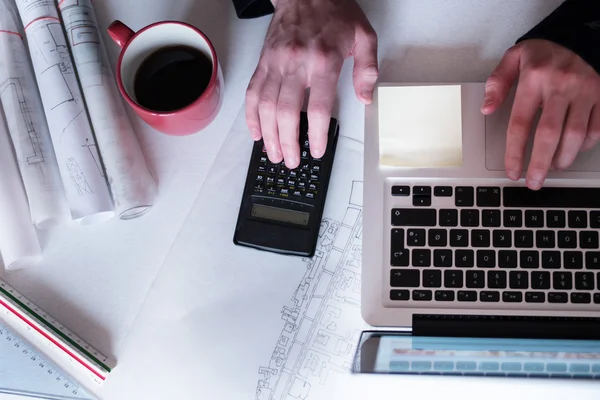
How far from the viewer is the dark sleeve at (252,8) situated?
0.70 meters

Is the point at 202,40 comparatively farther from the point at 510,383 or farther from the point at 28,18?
the point at 510,383

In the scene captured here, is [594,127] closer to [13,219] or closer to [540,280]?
[540,280]

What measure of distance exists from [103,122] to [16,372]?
32cm

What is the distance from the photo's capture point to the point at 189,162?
708 millimetres

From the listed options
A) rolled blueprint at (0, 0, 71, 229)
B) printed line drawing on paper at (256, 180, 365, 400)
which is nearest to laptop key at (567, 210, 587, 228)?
printed line drawing on paper at (256, 180, 365, 400)

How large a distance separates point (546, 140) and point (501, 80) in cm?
8

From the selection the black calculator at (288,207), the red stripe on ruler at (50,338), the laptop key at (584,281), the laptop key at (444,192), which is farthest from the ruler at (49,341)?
the laptop key at (584,281)

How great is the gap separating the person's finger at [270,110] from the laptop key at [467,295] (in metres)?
0.26

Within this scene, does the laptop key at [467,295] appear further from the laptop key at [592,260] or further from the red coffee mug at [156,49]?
the red coffee mug at [156,49]

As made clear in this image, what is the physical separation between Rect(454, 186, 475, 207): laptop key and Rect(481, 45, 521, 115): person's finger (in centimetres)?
8

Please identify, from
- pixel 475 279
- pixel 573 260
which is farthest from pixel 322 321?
pixel 573 260

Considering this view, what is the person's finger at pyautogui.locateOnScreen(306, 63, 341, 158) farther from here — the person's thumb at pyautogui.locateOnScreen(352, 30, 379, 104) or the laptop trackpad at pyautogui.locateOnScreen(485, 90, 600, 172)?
the laptop trackpad at pyautogui.locateOnScreen(485, 90, 600, 172)

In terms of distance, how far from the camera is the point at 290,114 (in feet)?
2.07

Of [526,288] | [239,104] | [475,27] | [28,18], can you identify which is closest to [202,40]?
[239,104]
